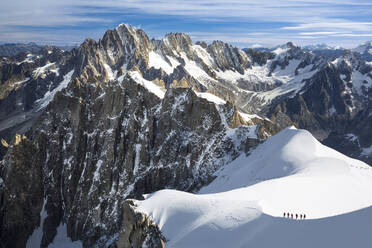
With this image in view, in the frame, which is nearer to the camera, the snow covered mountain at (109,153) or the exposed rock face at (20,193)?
the snow covered mountain at (109,153)

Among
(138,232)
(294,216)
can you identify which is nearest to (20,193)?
(138,232)

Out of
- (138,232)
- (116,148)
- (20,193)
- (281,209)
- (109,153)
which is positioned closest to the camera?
(281,209)

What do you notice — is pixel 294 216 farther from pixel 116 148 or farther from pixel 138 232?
pixel 116 148

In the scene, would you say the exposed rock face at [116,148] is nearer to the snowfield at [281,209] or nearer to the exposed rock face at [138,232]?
the snowfield at [281,209]

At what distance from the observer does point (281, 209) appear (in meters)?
40.1

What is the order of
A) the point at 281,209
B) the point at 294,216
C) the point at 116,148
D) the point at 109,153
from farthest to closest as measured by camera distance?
1. the point at 109,153
2. the point at 116,148
3. the point at 281,209
4. the point at 294,216

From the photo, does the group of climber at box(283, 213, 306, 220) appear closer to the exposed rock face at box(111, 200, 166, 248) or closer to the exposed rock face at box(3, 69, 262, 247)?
the exposed rock face at box(111, 200, 166, 248)

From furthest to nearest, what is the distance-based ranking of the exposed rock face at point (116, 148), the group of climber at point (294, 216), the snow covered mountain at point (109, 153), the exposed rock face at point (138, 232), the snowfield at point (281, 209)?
the exposed rock face at point (116, 148), the snow covered mountain at point (109, 153), the exposed rock face at point (138, 232), the group of climber at point (294, 216), the snowfield at point (281, 209)

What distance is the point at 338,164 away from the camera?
55.9 m

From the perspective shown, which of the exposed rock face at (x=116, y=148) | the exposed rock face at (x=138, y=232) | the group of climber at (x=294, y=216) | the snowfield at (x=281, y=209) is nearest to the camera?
the snowfield at (x=281, y=209)

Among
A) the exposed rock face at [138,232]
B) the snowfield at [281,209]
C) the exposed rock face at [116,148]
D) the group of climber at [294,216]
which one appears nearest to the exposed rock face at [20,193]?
the exposed rock face at [116,148]

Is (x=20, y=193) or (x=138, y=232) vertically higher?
(x=138, y=232)

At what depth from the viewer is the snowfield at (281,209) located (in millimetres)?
31562

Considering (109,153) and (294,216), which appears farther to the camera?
(109,153)
